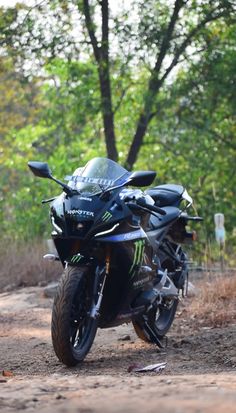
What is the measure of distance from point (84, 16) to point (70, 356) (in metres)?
9.14

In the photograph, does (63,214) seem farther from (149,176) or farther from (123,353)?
(123,353)

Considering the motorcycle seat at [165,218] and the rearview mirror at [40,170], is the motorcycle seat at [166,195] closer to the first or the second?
the motorcycle seat at [165,218]

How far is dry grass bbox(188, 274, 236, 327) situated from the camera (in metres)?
8.79

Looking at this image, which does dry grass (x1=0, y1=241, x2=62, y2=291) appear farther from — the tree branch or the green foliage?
the tree branch

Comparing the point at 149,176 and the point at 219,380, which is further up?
the point at 149,176

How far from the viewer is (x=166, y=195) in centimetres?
838

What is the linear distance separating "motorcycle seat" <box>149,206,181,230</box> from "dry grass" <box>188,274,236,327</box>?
1.24 metres

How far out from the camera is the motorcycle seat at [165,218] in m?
7.86

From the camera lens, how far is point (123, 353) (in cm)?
736

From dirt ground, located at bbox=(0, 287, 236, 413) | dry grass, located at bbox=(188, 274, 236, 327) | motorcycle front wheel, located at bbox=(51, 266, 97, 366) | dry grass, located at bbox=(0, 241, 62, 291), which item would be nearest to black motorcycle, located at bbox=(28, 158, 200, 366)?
motorcycle front wheel, located at bbox=(51, 266, 97, 366)

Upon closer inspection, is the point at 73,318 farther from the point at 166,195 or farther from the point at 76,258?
the point at 166,195

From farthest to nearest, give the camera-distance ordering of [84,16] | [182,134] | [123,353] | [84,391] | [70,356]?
1. [182,134]
2. [84,16]
3. [123,353]
4. [70,356]
5. [84,391]

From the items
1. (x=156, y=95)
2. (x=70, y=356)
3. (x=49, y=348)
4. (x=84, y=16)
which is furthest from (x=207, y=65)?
(x=70, y=356)

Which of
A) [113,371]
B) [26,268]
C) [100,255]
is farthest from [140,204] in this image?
[26,268]
